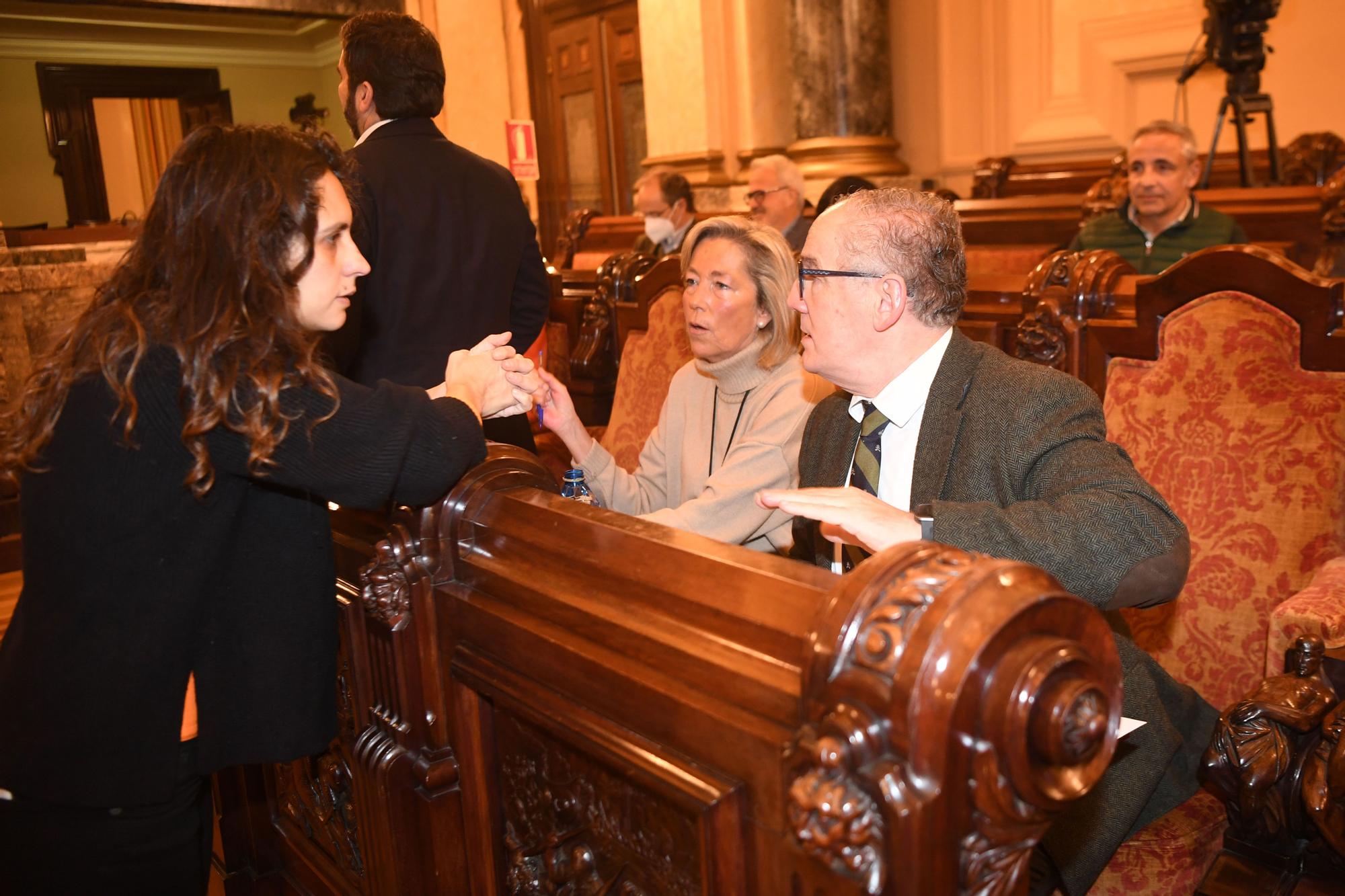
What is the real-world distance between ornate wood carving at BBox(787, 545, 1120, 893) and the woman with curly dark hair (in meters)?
0.62

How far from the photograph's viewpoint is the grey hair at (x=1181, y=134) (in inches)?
159

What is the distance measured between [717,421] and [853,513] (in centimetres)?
112

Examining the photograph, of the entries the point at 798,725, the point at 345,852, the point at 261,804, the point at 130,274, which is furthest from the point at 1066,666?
the point at 261,804

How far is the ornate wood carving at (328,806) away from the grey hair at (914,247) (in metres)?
1.10

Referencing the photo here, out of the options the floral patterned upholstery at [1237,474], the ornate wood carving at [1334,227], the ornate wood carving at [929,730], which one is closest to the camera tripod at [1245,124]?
the ornate wood carving at [1334,227]

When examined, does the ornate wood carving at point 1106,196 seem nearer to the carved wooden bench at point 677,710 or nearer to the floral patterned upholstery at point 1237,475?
the floral patterned upholstery at point 1237,475

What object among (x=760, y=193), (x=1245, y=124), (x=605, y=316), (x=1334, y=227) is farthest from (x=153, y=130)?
(x=1334, y=227)

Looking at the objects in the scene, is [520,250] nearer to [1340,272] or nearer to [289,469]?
[289,469]

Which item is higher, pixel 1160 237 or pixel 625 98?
pixel 625 98

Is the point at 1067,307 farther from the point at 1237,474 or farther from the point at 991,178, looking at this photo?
the point at 991,178

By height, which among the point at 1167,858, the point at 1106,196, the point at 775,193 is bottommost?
the point at 1167,858

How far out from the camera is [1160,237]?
4.02 m

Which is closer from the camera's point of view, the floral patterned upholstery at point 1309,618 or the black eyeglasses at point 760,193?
the floral patterned upholstery at point 1309,618

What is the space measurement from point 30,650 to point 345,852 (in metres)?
0.63
